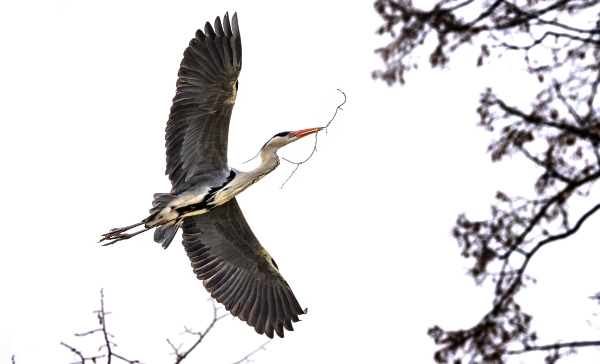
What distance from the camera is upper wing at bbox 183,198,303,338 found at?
1020 centimetres

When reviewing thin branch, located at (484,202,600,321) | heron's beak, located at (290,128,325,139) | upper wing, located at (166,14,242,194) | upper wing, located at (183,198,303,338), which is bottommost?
thin branch, located at (484,202,600,321)

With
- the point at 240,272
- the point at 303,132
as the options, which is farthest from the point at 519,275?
the point at 240,272

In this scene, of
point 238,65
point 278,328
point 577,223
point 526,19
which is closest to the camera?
point 577,223

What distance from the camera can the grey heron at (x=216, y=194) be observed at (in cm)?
926

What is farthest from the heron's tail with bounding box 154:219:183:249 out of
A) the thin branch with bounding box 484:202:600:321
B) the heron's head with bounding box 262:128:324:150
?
the thin branch with bounding box 484:202:600:321

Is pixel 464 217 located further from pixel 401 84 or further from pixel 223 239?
pixel 223 239

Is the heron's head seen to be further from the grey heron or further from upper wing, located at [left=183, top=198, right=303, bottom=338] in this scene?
upper wing, located at [left=183, top=198, right=303, bottom=338]

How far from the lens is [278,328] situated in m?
10.2

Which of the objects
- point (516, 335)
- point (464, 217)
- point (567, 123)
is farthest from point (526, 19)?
point (516, 335)

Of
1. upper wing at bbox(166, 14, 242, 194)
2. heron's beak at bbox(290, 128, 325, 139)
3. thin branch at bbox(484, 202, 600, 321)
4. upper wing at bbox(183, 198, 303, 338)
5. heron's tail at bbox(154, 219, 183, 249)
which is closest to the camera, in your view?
thin branch at bbox(484, 202, 600, 321)

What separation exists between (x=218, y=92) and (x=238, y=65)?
0.99 ft

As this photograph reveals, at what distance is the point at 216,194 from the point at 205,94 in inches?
37.6

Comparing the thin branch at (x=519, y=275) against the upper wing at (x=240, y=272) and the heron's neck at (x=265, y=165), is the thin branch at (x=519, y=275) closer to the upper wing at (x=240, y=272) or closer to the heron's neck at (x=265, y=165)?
the heron's neck at (x=265, y=165)

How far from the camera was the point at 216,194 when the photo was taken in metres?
9.61
